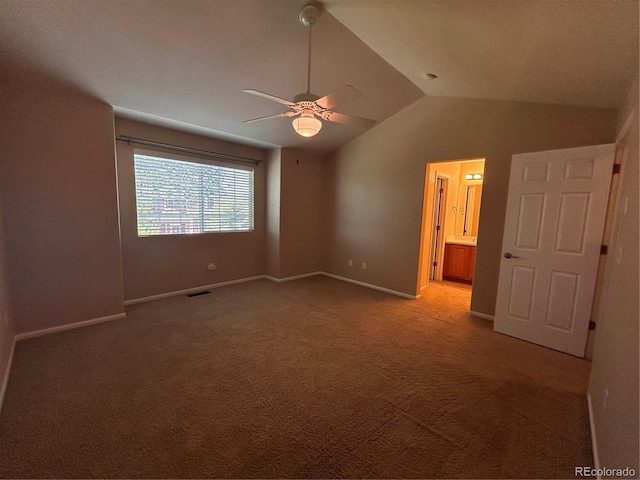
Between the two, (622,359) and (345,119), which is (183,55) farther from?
(622,359)

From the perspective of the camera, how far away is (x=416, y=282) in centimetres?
440

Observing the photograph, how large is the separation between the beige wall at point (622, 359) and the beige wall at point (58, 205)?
438cm

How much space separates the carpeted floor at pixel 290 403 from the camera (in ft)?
5.06

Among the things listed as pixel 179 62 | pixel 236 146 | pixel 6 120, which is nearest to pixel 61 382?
pixel 6 120

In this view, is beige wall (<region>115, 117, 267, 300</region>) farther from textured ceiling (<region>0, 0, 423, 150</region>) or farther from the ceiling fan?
the ceiling fan

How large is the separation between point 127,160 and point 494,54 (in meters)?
4.29

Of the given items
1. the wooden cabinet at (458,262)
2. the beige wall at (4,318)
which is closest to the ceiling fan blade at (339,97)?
the beige wall at (4,318)

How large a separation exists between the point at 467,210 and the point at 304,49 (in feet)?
15.4

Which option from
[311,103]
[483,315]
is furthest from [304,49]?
[483,315]

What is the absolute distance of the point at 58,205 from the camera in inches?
115

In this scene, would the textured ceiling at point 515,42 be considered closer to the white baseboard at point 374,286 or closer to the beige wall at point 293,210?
the beige wall at point 293,210

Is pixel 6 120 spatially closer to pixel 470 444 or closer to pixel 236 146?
pixel 236 146

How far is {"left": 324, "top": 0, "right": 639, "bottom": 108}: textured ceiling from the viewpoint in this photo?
5.50ft

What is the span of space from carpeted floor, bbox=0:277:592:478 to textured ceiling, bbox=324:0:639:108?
2535 millimetres
